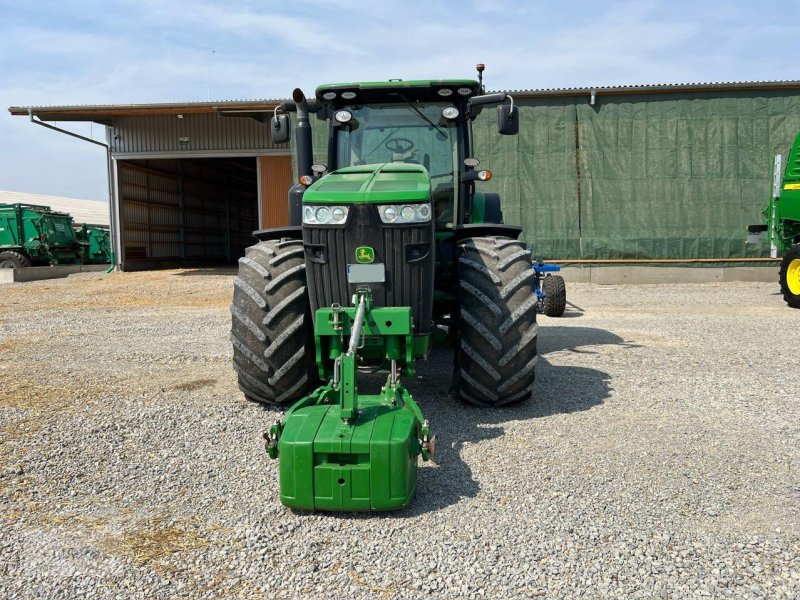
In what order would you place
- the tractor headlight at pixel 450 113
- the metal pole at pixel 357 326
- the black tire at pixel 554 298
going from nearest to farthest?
the metal pole at pixel 357 326 < the tractor headlight at pixel 450 113 < the black tire at pixel 554 298

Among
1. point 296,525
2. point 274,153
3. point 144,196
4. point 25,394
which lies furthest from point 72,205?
point 296,525

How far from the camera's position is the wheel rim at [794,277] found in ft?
38.0

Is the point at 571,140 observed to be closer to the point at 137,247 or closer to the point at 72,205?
the point at 137,247

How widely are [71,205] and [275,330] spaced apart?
2232 inches

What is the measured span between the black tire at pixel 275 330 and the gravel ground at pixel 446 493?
0.29 meters

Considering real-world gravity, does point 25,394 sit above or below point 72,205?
below

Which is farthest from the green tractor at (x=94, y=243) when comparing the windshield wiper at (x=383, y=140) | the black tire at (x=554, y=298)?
the windshield wiper at (x=383, y=140)

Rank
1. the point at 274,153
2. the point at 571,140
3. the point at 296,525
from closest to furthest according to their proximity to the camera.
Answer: the point at 296,525, the point at 571,140, the point at 274,153

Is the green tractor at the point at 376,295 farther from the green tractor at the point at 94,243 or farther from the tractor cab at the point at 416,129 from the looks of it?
the green tractor at the point at 94,243

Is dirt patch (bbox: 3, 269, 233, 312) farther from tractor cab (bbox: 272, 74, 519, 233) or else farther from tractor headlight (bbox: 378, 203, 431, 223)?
tractor headlight (bbox: 378, 203, 431, 223)

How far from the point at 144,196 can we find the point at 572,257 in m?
16.0

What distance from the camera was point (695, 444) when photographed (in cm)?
427

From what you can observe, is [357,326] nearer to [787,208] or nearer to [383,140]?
[383,140]

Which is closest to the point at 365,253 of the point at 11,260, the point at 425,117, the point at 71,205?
the point at 425,117
